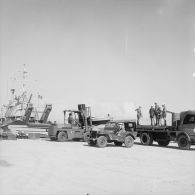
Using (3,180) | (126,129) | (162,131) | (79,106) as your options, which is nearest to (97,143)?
(126,129)

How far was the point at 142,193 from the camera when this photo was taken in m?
7.04

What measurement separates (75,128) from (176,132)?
7013mm

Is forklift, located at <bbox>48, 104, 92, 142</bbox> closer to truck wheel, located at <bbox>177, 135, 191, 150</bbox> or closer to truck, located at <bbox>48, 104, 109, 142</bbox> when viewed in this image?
truck, located at <bbox>48, 104, 109, 142</bbox>

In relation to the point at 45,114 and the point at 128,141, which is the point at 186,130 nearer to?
the point at 128,141

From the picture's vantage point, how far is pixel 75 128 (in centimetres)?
2186

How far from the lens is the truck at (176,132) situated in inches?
693

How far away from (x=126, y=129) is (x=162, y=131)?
2.21 meters

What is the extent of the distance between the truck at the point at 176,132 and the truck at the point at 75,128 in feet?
11.9

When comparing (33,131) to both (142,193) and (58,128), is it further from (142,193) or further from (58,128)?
(142,193)

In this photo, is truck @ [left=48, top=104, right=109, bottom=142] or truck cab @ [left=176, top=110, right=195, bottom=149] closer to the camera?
truck cab @ [left=176, top=110, right=195, bottom=149]

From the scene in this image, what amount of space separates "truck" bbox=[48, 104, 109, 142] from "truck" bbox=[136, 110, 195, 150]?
3615 mm

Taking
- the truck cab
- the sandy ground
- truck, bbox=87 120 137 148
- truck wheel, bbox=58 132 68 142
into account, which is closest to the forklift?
truck wheel, bbox=58 132 68 142

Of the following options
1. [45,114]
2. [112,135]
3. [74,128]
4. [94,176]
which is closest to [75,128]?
[74,128]

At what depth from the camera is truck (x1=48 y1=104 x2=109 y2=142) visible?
70.9ft
